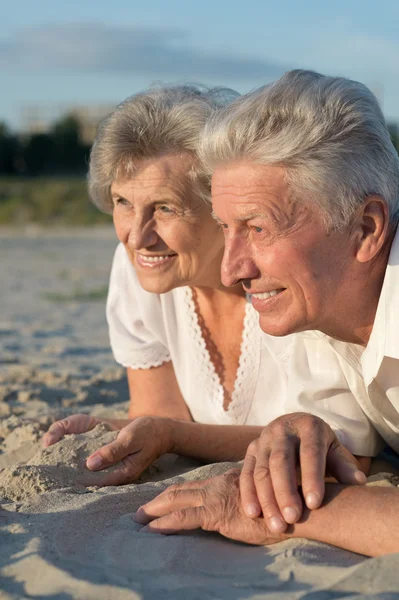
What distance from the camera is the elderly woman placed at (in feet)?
10.9

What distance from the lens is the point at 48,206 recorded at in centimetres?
2303

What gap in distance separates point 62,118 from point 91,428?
105ft

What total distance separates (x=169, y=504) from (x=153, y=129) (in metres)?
1.62

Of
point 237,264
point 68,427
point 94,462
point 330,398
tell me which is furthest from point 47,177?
point 237,264

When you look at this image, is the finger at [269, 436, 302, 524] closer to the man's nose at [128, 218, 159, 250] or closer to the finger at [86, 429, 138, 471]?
the finger at [86, 429, 138, 471]

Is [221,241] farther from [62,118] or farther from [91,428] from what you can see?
[62,118]

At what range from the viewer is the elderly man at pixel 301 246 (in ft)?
8.05

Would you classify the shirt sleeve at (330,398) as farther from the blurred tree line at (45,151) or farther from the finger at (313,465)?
the blurred tree line at (45,151)

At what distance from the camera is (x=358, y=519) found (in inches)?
92.7

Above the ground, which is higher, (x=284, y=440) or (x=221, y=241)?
(x=221, y=241)

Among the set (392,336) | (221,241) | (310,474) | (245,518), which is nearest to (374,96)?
(392,336)

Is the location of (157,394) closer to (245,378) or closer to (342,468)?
(245,378)

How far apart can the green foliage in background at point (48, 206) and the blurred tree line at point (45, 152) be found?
239 inches

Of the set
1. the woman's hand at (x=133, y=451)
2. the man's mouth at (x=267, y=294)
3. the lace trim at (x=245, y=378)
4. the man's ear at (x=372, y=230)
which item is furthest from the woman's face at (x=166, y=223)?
the man's ear at (x=372, y=230)
